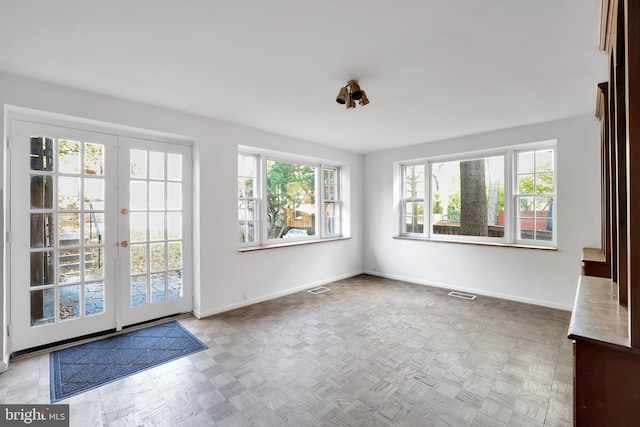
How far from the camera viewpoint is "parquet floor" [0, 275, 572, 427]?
2.01 m

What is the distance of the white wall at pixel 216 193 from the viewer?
2.83 metres

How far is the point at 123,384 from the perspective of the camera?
2.38 meters

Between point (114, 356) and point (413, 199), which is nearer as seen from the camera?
point (114, 356)

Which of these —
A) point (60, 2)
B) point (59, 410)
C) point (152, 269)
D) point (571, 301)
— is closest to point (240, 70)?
point (60, 2)

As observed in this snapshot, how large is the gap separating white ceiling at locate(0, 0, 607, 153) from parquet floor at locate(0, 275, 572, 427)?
101 inches

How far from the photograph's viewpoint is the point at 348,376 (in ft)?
8.08

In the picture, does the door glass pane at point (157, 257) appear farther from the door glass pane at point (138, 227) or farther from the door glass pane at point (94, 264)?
the door glass pane at point (94, 264)

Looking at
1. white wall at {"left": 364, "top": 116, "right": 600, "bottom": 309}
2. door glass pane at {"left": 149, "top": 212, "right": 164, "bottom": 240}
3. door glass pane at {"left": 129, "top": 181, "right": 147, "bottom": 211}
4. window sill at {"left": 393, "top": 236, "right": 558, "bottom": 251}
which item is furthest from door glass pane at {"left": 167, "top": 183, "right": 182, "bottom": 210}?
window sill at {"left": 393, "top": 236, "right": 558, "bottom": 251}

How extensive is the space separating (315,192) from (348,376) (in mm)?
3653

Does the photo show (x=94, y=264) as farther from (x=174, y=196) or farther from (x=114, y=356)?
(x=174, y=196)

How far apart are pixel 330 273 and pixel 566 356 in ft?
11.6

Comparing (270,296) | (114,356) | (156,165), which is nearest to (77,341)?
(114,356)

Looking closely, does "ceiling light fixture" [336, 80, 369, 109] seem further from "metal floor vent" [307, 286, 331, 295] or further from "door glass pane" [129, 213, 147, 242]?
"metal floor vent" [307, 286, 331, 295]

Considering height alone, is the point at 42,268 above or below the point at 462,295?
above
